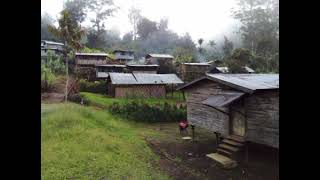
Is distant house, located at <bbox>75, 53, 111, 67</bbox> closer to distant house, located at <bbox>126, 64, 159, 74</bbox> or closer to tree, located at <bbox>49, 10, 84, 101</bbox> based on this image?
distant house, located at <bbox>126, 64, 159, 74</bbox>

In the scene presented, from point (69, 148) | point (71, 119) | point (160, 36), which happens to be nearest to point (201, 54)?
point (160, 36)

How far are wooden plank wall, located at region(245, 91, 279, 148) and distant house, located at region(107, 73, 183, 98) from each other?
16492mm

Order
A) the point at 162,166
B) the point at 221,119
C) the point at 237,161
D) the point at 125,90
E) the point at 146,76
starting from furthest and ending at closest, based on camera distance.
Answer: the point at 146,76
the point at 125,90
the point at 221,119
the point at 237,161
the point at 162,166

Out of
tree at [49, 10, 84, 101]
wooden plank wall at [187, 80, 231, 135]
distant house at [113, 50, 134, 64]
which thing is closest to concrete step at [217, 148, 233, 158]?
wooden plank wall at [187, 80, 231, 135]

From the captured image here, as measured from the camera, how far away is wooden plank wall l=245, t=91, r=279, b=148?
10.5 metres

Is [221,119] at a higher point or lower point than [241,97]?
lower

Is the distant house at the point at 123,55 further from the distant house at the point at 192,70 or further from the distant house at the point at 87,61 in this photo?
the distant house at the point at 192,70

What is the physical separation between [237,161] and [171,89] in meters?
20.5

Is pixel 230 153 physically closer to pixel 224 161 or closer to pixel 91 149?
pixel 224 161

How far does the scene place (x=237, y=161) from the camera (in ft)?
38.7

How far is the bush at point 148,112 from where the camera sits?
67.2 feet

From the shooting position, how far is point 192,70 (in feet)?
116
